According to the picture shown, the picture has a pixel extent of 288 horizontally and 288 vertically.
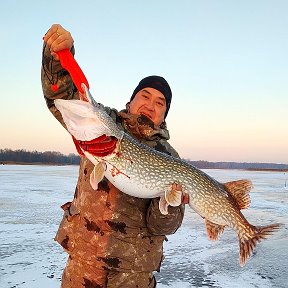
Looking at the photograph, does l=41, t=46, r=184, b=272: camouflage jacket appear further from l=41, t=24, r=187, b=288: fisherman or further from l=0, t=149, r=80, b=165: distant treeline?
l=0, t=149, r=80, b=165: distant treeline

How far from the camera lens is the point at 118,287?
8.91 feet

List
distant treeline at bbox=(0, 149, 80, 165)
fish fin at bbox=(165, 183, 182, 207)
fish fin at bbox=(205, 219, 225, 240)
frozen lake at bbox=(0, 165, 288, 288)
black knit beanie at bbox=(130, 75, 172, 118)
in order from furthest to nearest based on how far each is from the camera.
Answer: distant treeline at bbox=(0, 149, 80, 165) < frozen lake at bbox=(0, 165, 288, 288) < black knit beanie at bbox=(130, 75, 172, 118) < fish fin at bbox=(205, 219, 225, 240) < fish fin at bbox=(165, 183, 182, 207)

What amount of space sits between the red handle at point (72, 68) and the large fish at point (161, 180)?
0.31 feet

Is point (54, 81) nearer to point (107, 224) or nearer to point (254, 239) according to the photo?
point (107, 224)

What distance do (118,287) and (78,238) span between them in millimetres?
455

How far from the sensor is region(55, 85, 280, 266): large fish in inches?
101

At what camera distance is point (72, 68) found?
2525mm

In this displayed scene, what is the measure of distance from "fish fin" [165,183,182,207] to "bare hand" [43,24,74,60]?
123cm

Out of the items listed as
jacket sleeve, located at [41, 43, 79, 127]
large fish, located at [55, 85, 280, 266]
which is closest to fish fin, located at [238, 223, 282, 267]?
large fish, located at [55, 85, 280, 266]

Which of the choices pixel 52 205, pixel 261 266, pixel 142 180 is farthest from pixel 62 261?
pixel 52 205

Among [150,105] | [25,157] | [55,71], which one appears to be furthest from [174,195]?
[25,157]

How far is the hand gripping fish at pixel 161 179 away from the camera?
255 centimetres

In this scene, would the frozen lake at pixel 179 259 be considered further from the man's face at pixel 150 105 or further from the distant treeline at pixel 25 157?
the distant treeline at pixel 25 157

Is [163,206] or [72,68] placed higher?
[72,68]
